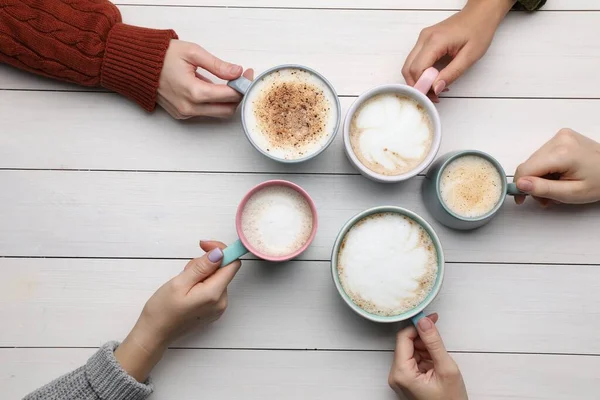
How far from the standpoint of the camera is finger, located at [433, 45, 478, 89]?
Result: 93cm

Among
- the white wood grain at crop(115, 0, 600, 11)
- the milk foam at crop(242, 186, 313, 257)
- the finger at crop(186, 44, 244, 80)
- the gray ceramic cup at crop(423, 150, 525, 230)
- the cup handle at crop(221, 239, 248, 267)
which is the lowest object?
the cup handle at crop(221, 239, 248, 267)

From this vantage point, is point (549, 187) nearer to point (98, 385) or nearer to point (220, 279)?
point (220, 279)

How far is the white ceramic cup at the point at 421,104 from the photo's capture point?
0.91 m

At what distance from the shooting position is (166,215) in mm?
1011

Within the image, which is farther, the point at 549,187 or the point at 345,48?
the point at 345,48

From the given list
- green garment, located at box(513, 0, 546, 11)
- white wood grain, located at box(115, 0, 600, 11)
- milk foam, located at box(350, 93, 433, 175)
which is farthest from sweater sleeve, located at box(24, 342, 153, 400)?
green garment, located at box(513, 0, 546, 11)

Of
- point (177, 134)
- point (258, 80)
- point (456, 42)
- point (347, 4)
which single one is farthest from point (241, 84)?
point (456, 42)

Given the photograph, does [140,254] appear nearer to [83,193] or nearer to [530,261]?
[83,193]

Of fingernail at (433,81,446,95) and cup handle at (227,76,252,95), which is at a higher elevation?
fingernail at (433,81,446,95)

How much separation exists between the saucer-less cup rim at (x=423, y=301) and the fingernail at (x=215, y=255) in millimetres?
183

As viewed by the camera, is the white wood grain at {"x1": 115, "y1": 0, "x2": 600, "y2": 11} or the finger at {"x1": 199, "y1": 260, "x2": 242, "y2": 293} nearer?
the finger at {"x1": 199, "y1": 260, "x2": 242, "y2": 293}

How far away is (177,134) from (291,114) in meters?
0.23

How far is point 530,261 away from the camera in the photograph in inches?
39.9

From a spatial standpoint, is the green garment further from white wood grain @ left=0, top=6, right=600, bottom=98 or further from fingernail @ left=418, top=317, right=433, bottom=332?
fingernail @ left=418, top=317, right=433, bottom=332
